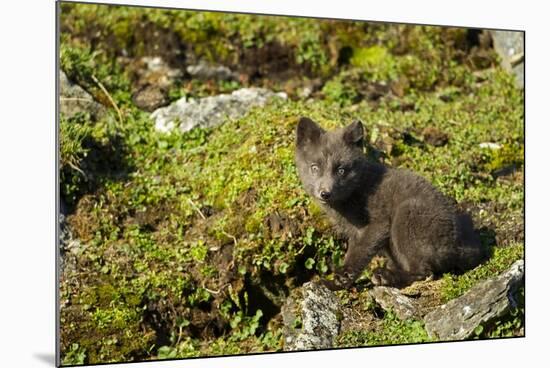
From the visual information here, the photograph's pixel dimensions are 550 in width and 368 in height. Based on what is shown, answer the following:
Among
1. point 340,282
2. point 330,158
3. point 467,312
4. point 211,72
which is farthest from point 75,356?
point 211,72

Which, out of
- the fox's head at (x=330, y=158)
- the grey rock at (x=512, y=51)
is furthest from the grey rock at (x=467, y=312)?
the grey rock at (x=512, y=51)

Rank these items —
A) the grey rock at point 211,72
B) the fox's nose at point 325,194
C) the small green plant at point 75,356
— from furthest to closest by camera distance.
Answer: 1. the grey rock at point 211,72
2. the fox's nose at point 325,194
3. the small green plant at point 75,356

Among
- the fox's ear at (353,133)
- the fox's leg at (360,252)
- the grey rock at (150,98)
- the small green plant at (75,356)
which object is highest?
the grey rock at (150,98)

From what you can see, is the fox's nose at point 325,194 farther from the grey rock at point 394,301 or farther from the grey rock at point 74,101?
the grey rock at point 74,101

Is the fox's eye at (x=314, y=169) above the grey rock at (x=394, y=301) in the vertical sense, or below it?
above

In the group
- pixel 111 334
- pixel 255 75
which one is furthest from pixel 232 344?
pixel 255 75

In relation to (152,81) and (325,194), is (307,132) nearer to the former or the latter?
(325,194)
